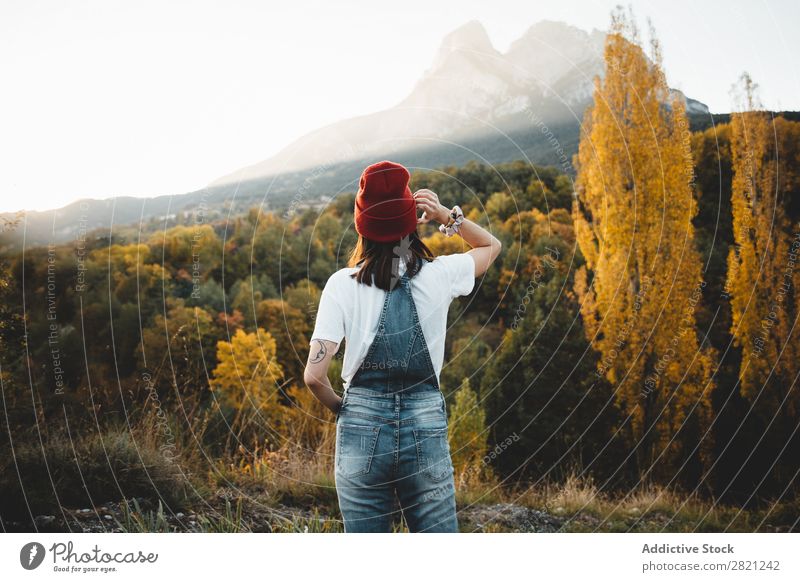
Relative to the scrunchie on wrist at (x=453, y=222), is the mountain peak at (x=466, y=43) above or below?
above

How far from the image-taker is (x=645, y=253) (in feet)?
22.3

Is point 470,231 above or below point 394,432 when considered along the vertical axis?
above

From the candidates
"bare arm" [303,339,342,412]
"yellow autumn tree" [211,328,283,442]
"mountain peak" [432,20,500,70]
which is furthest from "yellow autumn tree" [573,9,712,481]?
"bare arm" [303,339,342,412]

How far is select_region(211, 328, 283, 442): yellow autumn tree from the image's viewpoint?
6.29m

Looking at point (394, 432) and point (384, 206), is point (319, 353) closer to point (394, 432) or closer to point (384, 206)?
point (394, 432)

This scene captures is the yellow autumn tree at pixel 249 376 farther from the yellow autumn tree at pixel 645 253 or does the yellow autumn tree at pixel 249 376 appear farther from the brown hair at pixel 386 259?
the brown hair at pixel 386 259

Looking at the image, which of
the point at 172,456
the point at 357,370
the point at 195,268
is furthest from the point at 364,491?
the point at 195,268

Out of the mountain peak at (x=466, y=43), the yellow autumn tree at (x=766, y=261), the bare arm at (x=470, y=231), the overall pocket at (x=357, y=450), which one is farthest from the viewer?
the yellow autumn tree at (x=766, y=261)

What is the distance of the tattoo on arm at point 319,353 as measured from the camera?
1987 mm

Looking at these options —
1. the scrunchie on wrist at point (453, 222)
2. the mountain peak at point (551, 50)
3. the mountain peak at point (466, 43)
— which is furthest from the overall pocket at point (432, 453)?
the mountain peak at point (551, 50)

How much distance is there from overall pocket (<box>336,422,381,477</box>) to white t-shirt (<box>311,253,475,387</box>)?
7.8 inches

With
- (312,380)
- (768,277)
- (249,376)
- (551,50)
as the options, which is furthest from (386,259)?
(249,376)

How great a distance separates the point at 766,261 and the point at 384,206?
499cm

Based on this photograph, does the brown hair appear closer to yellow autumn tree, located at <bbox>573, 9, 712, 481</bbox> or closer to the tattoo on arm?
the tattoo on arm
